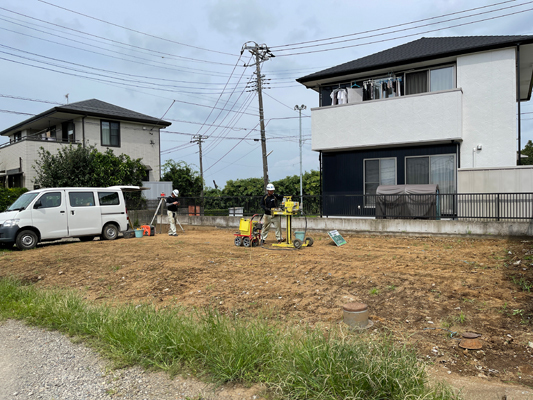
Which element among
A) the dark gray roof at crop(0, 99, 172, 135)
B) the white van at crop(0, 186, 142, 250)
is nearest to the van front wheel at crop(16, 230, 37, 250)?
the white van at crop(0, 186, 142, 250)

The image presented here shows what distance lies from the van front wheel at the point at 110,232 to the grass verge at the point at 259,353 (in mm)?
9673

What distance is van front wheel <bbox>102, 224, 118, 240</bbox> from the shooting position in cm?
1464

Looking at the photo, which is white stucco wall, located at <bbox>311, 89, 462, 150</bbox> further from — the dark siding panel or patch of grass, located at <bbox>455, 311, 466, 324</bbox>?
patch of grass, located at <bbox>455, 311, 466, 324</bbox>

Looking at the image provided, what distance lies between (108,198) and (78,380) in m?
12.0

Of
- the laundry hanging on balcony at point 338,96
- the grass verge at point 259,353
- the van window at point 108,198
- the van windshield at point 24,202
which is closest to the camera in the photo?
the grass verge at point 259,353

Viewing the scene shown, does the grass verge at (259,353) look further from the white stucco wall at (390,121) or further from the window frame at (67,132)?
the window frame at (67,132)

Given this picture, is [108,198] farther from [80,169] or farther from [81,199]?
[80,169]

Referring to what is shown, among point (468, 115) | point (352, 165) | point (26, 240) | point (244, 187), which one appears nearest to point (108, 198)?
point (26, 240)

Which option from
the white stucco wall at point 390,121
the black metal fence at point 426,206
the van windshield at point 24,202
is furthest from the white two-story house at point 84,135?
the white stucco wall at point 390,121

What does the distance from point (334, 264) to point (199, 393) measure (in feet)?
18.3

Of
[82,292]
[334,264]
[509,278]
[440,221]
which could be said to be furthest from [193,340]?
[440,221]

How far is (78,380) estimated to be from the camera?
3674 mm

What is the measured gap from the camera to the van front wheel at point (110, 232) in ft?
48.0

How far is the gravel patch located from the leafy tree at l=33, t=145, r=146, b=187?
17459mm
